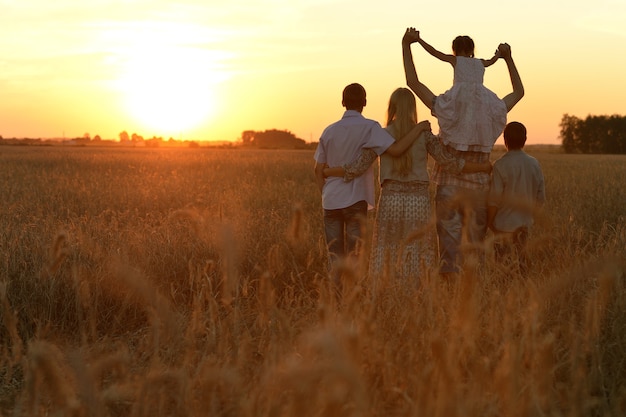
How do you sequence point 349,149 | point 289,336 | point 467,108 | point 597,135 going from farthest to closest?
1. point 597,135
2. point 349,149
3. point 467,108
4. point 289,336

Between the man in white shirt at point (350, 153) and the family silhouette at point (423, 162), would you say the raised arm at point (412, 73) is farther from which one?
the man in white shirt at point (350, 153)

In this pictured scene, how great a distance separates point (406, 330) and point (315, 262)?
10.3ft

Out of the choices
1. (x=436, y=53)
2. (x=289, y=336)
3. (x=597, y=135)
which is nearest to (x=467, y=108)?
(x=436, y=53)

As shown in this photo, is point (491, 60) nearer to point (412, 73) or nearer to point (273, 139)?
point (412, 73)

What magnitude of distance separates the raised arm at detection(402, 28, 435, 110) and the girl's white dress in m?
0.08

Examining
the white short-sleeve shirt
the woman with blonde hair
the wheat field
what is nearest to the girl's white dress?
→ the woman with blonde hair

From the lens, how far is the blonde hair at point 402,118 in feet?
16.4

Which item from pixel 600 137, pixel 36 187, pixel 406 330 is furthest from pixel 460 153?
pixel 600 137

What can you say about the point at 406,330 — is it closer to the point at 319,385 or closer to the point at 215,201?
the point at 319,385

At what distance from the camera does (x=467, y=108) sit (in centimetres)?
492

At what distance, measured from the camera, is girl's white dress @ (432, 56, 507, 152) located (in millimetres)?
4906

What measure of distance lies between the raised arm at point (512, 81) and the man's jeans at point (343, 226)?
1369 millimetres

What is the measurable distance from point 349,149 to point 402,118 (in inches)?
18.2

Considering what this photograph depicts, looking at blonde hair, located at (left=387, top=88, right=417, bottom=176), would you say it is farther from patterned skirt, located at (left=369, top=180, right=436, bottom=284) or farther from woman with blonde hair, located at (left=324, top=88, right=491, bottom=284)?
patterned skirt, located at (left=369, top=180, right=436, bottom=284)
